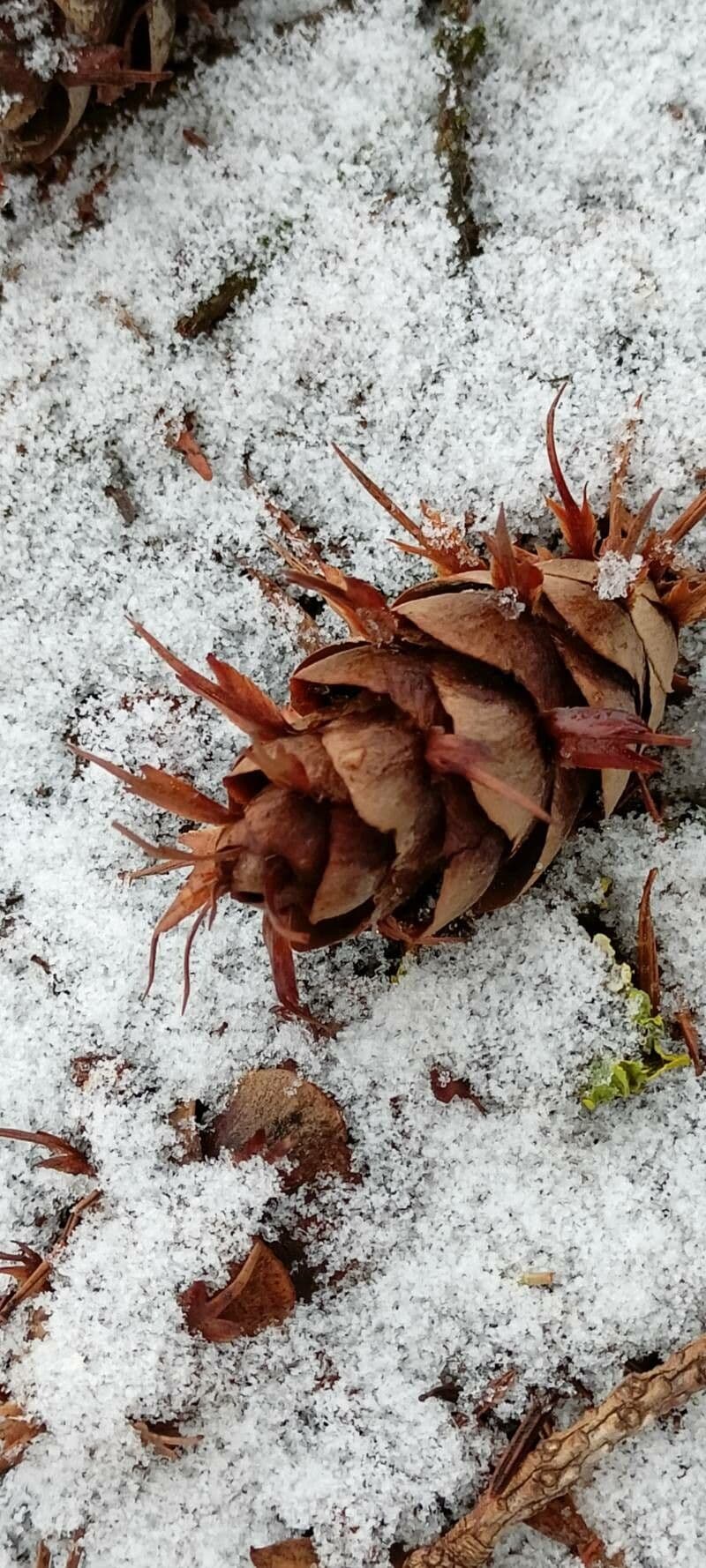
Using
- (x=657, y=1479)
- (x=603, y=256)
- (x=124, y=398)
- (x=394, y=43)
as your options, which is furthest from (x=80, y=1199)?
(x=394, y=43)

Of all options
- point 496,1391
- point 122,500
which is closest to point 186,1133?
point 496,1391

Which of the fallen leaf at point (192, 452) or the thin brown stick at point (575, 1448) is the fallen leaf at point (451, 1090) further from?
the fallen leaf at point (192, 452)

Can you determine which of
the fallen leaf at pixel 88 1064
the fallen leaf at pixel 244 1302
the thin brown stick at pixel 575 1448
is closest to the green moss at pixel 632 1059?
the thin brown stick at pixel 575 1448

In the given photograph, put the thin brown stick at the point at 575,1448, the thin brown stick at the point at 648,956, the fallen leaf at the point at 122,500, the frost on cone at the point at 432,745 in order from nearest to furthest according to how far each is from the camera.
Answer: the frost on cone at the point at 432,745 → the thin brown stick at the point at 575,1448 → the thin brown stick at the point at 648,956 → the fallen leaf at the point at 122,500

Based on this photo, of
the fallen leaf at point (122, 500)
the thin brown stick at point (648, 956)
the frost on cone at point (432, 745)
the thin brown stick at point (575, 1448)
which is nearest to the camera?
the frost on cone at point (432, 745)

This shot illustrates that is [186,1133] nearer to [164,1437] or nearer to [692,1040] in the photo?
[164,1437]

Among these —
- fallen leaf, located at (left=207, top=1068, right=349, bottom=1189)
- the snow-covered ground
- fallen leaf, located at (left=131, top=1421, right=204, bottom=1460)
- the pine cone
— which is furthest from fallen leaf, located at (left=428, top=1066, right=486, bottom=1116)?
the pine cone

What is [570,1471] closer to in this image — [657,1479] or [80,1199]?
[657,1479]

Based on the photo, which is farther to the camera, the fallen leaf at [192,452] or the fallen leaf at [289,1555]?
the fallen leaf at [192,452]
